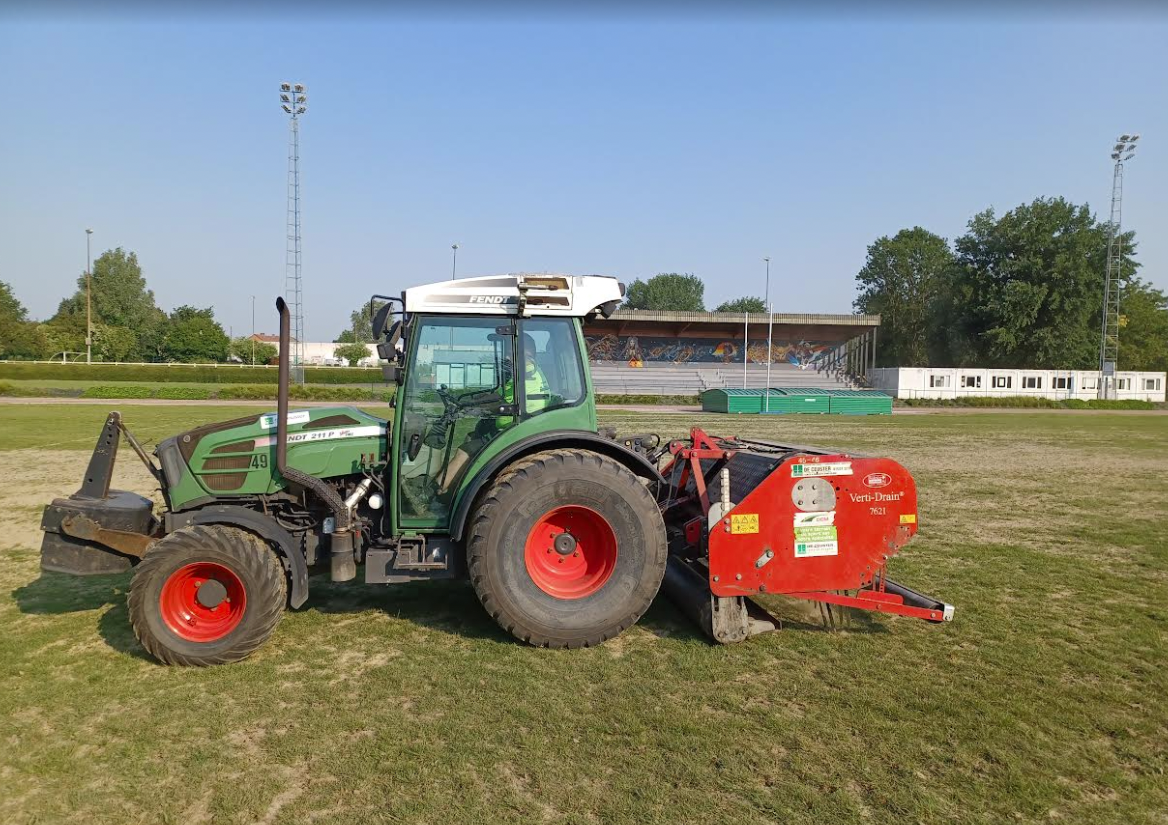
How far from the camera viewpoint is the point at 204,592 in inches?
177

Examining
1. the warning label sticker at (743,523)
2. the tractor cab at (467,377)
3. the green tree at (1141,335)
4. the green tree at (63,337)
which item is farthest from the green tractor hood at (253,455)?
the green tree at (63,337)

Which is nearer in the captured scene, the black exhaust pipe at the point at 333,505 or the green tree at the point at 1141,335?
the black exhaust pipe at the point at 333,505

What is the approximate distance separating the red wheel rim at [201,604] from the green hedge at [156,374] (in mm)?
44608

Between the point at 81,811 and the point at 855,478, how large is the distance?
4.54m

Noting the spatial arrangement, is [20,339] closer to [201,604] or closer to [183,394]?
[183,394]

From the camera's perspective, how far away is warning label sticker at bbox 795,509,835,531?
4.80m

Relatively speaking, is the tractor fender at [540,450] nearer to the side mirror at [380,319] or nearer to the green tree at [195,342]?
the side mirror at [380,319]

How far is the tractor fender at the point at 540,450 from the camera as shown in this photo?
4617 mm

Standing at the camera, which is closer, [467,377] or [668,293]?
[467,377]

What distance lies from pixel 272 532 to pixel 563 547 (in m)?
1.90

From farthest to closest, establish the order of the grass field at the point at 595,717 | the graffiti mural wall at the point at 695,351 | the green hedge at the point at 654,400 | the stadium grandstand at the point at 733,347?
the graffiti mural wall at the point at 695,351
the stadium grandstand at the point at 733,347
the green hedge at the point at 654,400
the grass field at the point at 595,717

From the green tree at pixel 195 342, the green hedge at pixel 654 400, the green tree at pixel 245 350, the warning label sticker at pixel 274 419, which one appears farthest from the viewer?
the green tree at pixel 245 350

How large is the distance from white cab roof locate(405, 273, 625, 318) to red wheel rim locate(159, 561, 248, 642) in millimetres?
2114

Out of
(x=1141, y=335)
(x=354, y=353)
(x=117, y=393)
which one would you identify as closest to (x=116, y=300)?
(x=354, y=353)
